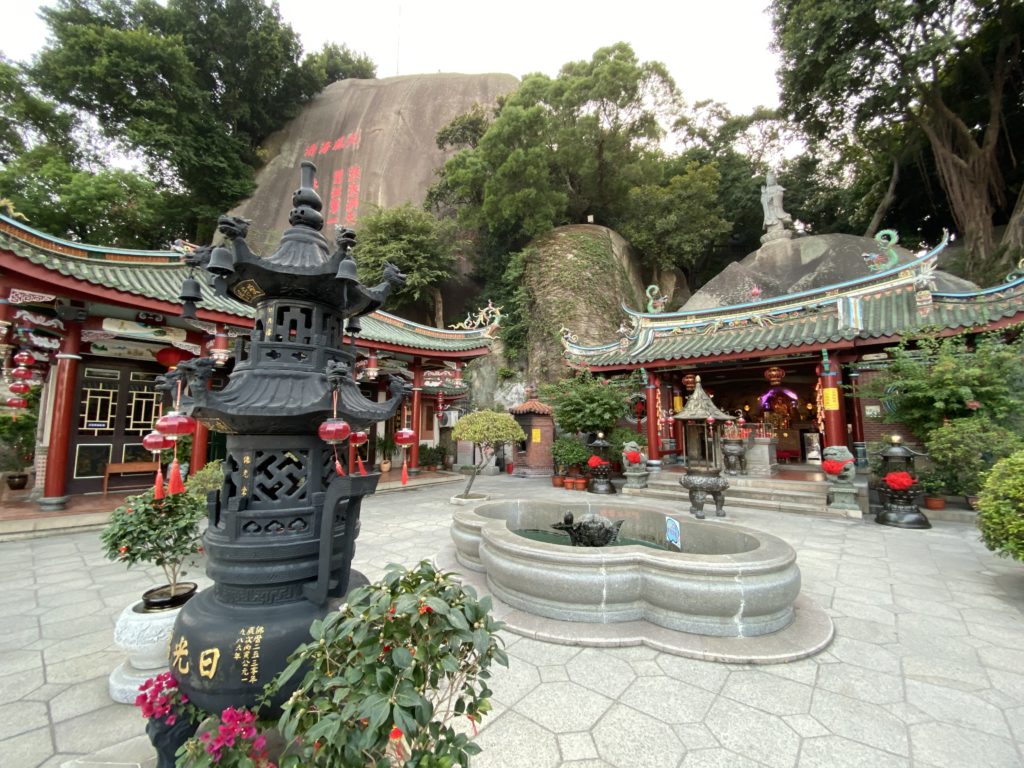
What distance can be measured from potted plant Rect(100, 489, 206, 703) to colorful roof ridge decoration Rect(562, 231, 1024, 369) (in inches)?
442

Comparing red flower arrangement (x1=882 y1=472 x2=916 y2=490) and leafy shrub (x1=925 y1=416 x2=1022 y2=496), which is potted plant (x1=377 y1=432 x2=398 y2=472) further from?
leafy shrub (x1=925 y1=416 x2=1022 y2=496)

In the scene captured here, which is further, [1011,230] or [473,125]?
[473,125]

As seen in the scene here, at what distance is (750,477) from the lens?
10414 mm

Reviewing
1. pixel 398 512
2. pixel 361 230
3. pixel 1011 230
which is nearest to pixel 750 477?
pixel 398 512

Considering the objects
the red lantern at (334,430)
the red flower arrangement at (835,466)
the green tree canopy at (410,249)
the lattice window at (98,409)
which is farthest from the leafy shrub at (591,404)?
the lattice window at (98,409)

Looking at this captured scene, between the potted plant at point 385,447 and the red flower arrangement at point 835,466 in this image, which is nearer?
the red flower arrangement at point 835,466

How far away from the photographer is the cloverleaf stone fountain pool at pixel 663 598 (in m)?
3.45

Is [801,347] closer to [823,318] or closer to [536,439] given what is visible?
[823,318]

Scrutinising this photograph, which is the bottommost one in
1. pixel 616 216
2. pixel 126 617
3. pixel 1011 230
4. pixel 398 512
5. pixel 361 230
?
pixel 398 512

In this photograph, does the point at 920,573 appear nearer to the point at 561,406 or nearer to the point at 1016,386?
the point at 1016,386

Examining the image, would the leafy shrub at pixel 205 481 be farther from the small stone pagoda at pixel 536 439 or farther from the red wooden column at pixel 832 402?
the red wooden column at pixel 832 402

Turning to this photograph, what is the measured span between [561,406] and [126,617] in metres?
10.7

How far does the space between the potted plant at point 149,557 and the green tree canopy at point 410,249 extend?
1729 cm

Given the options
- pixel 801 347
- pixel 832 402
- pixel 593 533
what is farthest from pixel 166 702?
pixel 832 402
